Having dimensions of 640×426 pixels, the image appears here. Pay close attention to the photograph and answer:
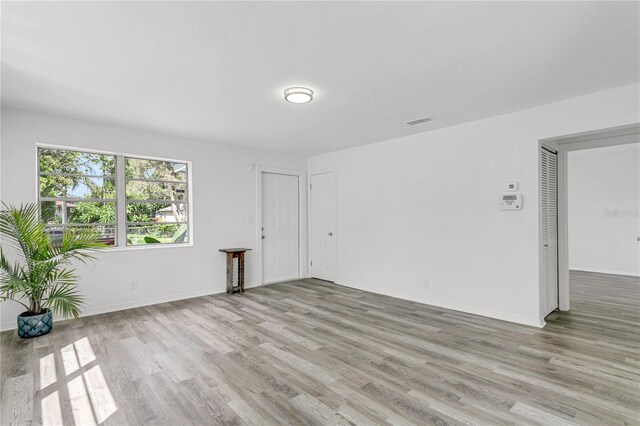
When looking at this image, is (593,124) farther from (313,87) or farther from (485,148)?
(313,87)

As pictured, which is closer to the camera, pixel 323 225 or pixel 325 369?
pixel 325 369

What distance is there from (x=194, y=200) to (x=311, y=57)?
3.30 metres

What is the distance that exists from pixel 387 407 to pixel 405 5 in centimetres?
255

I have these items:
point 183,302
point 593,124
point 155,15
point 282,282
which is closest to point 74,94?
point 155,15

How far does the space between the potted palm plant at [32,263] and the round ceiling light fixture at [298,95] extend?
2690 millimetres

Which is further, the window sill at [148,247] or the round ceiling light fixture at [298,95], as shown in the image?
the window sill at [148,247]

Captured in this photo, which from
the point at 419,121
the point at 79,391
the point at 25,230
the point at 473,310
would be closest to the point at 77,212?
the point at 25,230

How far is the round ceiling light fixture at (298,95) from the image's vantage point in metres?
3.05

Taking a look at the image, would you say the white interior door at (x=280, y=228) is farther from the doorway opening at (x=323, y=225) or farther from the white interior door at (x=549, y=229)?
the white interior door at (x=549, y=229)

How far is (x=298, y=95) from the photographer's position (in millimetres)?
3104

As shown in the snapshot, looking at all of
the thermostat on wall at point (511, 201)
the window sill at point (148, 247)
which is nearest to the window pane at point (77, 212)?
the window sill at point (148, 247)

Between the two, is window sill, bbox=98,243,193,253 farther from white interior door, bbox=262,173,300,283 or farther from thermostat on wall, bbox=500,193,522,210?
thermostat on wall, bbox=500,193,522,210

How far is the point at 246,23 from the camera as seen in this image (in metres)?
2.02

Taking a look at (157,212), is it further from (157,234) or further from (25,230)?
(25,230)
